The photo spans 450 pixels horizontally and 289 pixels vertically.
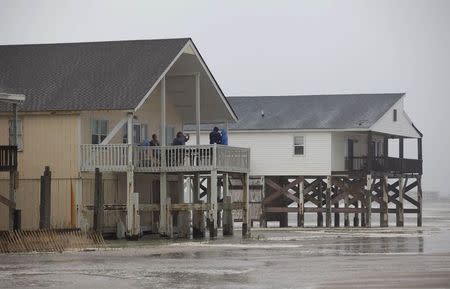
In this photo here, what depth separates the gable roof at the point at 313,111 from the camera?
69000 millimetres

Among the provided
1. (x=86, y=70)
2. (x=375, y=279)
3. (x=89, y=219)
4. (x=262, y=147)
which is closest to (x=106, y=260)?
(x=375, y=279)

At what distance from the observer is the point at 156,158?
47.8 metres

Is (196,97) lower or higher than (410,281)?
higher

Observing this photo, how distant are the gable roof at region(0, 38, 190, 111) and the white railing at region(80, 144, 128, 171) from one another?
1.57 metres

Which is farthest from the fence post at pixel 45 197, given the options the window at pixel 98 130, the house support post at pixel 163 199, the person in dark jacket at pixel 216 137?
the person in dark jacket at pixel 216 137

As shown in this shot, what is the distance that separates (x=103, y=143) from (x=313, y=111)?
86.4 feet

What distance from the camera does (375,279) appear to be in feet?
86.2

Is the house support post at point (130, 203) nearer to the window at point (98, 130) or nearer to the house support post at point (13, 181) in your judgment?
the window at point (98, 130)

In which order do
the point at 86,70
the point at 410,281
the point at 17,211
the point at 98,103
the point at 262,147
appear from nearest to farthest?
1. the point at 410,281
2. the point at 17,211
3. the point at 98,103
4. the point at 86,70
5. the point at 262,147

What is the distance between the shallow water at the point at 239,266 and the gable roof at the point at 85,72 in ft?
23.5

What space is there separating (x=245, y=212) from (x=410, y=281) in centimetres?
2537

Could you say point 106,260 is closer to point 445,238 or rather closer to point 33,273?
point 33,273

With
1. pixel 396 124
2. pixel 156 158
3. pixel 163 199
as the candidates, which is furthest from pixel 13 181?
pixel 396 124

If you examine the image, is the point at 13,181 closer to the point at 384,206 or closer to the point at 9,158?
the point at 9,158
